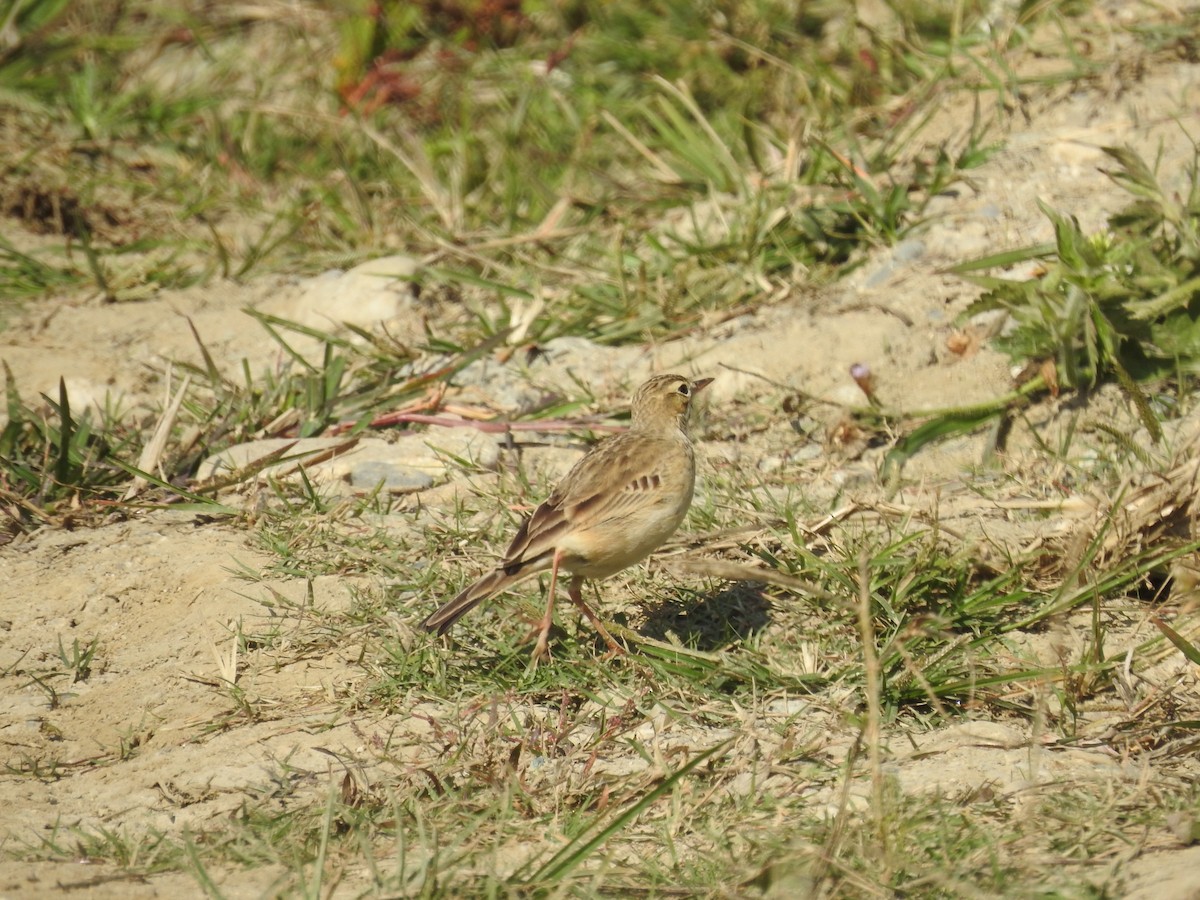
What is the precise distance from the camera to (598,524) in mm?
4594

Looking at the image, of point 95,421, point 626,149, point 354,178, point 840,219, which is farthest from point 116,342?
point 840,219

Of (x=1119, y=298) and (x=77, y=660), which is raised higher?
(x=1119, y=298)

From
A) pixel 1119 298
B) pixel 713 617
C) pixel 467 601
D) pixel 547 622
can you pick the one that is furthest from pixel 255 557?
pixel 1119 298

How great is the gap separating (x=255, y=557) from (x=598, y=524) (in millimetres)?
1458

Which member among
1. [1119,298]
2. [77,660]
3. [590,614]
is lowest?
[77,660]

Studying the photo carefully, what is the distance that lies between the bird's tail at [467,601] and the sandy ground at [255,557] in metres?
0.35

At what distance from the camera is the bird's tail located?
177 inches

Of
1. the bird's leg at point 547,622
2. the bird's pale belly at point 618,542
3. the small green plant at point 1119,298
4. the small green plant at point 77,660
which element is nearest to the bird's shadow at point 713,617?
the bird's pale belly at point 618,542

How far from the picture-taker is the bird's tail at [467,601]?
14.7 feet

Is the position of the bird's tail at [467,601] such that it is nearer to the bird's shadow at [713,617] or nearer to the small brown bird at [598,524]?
the small brown bird at [598,524]

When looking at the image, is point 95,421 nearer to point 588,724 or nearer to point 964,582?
point 588,724

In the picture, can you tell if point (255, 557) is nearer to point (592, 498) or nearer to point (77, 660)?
point (77, 660)

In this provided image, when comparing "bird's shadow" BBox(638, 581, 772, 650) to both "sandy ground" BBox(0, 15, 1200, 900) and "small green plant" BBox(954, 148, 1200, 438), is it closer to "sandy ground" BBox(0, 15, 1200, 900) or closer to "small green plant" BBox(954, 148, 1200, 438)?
"sandy ground" BBox(0, 15, 1200, 900)

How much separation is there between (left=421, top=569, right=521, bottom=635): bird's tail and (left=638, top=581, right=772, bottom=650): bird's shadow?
60 cm
